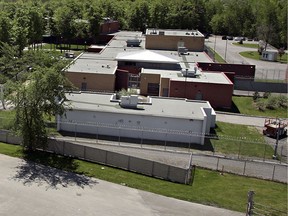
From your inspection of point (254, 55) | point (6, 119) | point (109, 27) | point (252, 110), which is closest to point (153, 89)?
point (252, 110)

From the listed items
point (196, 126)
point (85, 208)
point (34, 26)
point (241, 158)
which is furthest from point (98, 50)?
point (85, 208)

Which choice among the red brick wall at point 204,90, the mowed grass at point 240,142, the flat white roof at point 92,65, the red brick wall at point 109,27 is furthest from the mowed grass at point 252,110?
the red brick wall at point 109,27

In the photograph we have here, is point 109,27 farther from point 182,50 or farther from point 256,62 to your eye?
point 256,62

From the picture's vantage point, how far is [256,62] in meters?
80.9

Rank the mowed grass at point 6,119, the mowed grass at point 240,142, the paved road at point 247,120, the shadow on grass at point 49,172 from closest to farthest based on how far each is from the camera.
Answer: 1. the shadow on grass at point 49,172
2. the mowed grass at point 6,119
3. the mowed grass at point 240,142
4. the paved road at point 247,120

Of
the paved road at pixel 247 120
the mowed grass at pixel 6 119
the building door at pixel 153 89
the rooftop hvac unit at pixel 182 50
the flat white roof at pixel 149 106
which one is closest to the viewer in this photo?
the mowed grass at pixel 6 119

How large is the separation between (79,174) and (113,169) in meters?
2.49

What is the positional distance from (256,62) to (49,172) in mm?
61066

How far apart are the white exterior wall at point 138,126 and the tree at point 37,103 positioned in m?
5.32

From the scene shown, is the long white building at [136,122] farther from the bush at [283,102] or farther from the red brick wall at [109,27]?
the red brick wall at [109,27]

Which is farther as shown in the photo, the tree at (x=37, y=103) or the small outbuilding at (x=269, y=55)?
the small outbuilding at (x=269, y=55)

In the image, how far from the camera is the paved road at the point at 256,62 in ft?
229

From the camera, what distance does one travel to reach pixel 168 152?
3362cm

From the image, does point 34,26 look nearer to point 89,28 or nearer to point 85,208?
point 89,28
